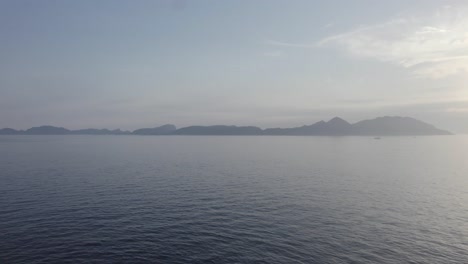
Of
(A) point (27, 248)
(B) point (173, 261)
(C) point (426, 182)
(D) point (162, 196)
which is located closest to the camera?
(B) point (173, 261)

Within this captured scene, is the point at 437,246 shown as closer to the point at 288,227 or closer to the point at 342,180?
the point at 288,227

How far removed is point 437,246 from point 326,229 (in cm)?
1793

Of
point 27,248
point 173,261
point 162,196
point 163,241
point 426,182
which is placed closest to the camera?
point 173,261

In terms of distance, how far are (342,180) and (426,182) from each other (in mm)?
29985

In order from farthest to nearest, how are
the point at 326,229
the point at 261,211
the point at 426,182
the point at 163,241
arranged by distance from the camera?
the point at 426,182 → the point at 261,211 → the point at 326,229 → the point at 163,241

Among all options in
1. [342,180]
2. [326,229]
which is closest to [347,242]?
[326,229]

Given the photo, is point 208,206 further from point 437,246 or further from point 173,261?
point 437,246

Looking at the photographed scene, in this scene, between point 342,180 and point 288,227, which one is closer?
point 288,227

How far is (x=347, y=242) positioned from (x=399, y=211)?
28.0m

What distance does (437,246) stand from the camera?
5012 centimetres

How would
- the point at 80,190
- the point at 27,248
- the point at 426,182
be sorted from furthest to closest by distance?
the point at 426,182 < the point at 80,190 < the point at 27,248

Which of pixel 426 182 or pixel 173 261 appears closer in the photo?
pixel 173 261

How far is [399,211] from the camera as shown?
7031 cm

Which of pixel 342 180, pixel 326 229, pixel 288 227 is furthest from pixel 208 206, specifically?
pixel 342 180
